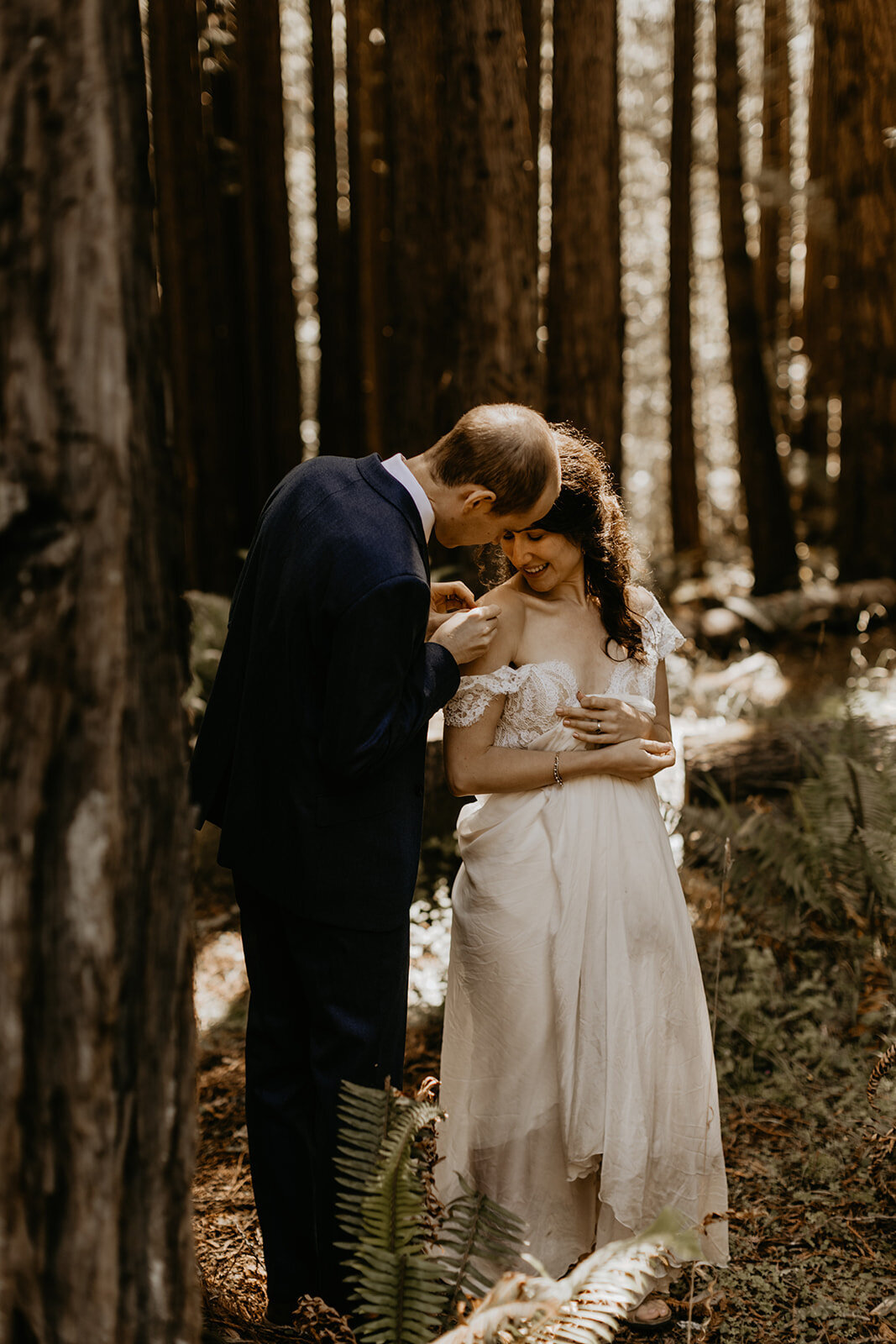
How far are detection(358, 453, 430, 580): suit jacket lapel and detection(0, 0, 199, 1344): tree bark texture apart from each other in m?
1.22

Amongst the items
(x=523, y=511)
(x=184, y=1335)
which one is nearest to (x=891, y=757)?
(x=523, y=511)

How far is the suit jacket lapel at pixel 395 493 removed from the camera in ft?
9.11

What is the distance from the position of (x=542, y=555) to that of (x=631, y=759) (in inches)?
26.3

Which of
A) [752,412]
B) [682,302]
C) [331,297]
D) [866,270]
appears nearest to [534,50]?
[331,297]

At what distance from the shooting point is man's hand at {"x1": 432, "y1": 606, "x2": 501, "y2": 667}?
2.98 metres

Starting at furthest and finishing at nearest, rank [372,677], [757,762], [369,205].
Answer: [369,205]
[757,762]
[372,677]

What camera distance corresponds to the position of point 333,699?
2613 mm

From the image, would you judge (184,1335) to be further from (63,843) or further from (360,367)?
(360,367)

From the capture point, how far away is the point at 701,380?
23141 millimetres

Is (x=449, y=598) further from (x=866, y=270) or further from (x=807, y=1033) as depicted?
(x=866, y=270)

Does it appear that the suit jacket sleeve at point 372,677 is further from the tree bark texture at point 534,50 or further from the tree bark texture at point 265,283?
the tree bark texture at point 265,283

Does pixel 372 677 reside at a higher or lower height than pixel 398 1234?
higher

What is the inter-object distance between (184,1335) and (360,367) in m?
12.0

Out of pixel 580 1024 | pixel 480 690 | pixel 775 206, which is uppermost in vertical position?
pixel 775 206
